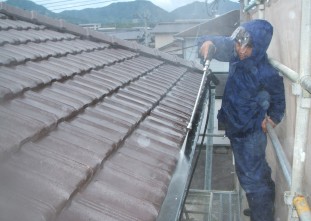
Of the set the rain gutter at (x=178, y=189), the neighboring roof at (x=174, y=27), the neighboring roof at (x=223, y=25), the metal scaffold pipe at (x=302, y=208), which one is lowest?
the metal scaffold pipe at (x=302, y=208)

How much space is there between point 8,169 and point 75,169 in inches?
12.9

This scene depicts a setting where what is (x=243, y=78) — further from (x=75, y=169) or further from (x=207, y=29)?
(x=207, y=29)

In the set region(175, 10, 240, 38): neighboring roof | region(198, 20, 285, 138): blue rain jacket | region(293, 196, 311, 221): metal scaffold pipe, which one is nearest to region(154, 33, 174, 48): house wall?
region(175, 10, 240, 38): neighboring roof

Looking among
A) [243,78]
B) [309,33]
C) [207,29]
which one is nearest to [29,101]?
[309,33]

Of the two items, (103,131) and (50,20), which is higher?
(50,20)

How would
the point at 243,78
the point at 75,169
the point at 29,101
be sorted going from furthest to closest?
the point at 243,78
the point at 29,101
the point at 75,169

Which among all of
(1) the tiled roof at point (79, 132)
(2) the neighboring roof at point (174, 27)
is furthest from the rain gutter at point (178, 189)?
(2) the neighboring roof at point (174, 27)

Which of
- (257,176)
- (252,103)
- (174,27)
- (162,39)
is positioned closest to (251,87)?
(252,103)

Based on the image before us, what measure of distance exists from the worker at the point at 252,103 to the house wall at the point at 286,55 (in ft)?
0.43

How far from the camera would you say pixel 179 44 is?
25.4 m

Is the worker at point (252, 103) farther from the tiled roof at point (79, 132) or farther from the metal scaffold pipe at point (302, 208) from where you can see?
the metal scaffold pipe at point (302, 208)

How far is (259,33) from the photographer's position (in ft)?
11.8

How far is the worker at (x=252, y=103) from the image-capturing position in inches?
144

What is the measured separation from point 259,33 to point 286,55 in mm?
424
